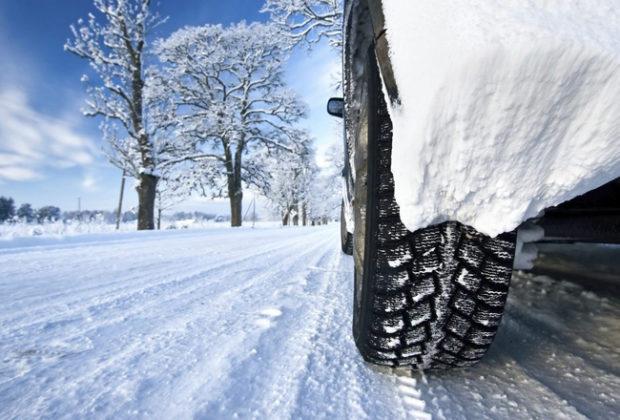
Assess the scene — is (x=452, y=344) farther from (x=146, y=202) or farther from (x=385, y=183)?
(x=146, y=202)

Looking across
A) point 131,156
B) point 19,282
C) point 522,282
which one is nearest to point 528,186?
point 522,282

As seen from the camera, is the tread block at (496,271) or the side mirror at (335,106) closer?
the tread block at (496,271)

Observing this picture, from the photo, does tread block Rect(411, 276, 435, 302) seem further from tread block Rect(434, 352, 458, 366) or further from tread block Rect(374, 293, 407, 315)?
tread block Rect(434, 352, 458, 366)

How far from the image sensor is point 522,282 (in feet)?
5.92

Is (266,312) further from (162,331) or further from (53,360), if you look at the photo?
(53,360)

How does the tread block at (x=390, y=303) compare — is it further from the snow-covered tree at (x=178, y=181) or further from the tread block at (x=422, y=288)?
the snow-covered tree at (x=178, y=181)

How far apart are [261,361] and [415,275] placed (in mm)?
457

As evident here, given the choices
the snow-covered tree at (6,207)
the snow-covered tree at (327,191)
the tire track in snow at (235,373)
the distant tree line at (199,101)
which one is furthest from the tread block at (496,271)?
the snow-covered tree at (6,207)

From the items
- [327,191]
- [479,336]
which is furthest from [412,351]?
[327,191]

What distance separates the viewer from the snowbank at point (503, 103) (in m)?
0.43

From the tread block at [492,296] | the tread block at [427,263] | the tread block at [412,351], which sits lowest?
the tread block at [412,351]

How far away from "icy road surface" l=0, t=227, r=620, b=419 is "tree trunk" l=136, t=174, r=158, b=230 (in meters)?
8.45

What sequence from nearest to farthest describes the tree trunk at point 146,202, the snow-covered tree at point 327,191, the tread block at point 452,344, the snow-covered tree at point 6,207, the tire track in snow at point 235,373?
the tire track in snow at point 235,373
the tread block at point 452,344
the tree trunk at point 146,202
the snow-covered tree at point 327,191
the snow-covered tree at point 6,207

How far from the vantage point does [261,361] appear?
85 centimetres
